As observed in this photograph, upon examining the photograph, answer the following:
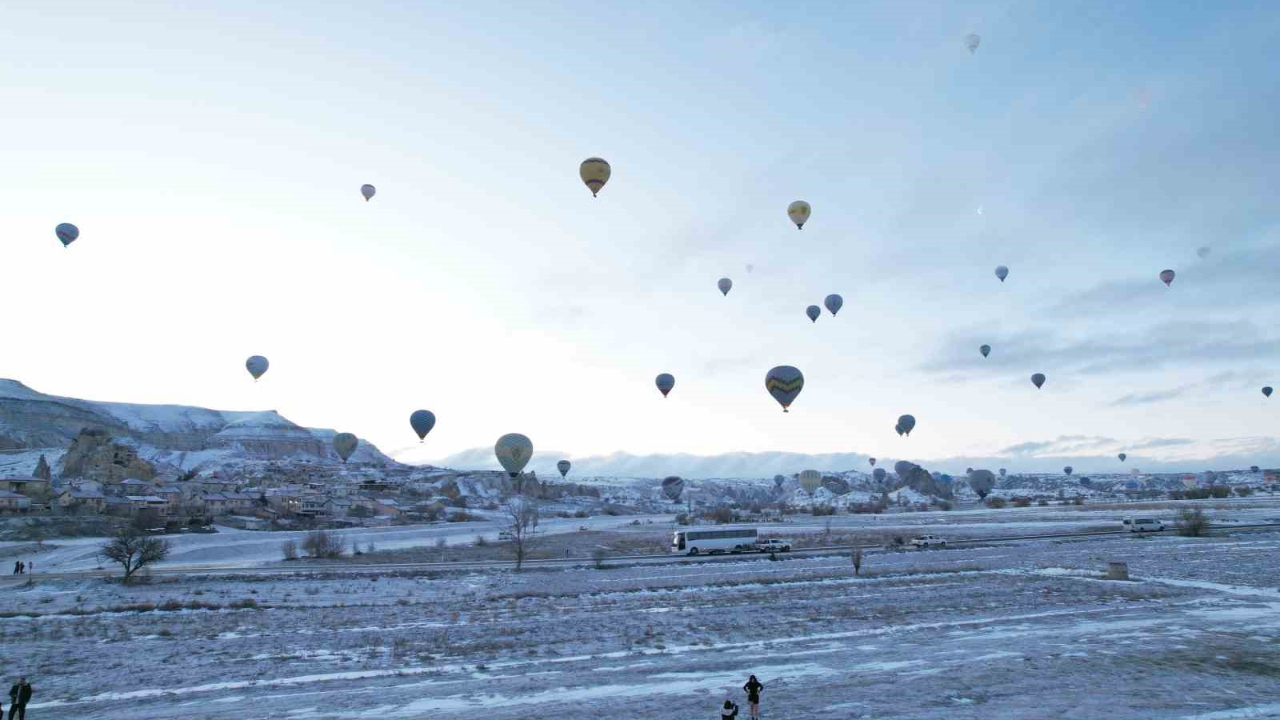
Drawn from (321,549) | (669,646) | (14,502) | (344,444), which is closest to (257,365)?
(344,444)

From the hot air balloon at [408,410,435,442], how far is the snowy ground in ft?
118

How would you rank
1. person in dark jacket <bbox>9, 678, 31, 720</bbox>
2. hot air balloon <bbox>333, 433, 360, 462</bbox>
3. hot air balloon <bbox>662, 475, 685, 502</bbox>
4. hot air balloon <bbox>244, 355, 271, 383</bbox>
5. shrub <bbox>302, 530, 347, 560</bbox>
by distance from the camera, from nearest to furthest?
person in dark jacket <bbox>9, 678, 31, 720</bbox>
shrub <bbox>302, 530, 347, 560</bbox>
hot air balloon <bbox>244, 355, 271, 383</bbox>
hot air balloon <bbox>333, 433, 360, 462</bbox>
hot air balloon <bbox>662, 475, 685, 502</bbox>

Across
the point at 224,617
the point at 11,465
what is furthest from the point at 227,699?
the point at 11,465

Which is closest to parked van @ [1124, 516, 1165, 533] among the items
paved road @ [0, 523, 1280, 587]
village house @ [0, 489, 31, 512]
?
paved road @ [0, 523, 1280, 587]

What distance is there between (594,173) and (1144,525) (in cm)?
5749

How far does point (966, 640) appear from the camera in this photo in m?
23.2

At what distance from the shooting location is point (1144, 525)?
217 feet

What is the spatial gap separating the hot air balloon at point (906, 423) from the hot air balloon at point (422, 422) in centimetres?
6401

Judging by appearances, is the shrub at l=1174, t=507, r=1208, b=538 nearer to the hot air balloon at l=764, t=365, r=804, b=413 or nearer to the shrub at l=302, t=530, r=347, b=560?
the hot air balloon at l=764, t=365, r=804, b=413

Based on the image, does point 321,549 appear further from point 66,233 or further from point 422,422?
point 66,233

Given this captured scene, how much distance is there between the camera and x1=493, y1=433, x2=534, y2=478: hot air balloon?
67125 mm

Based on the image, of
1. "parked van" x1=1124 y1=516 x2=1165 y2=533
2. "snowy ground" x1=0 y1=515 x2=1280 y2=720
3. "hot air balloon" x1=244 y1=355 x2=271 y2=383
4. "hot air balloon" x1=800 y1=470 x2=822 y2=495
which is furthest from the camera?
"hot air balloon" x1=800 y1=470 x2=822 y2=495

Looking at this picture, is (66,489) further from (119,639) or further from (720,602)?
(720,602)

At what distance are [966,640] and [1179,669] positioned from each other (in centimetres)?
552
